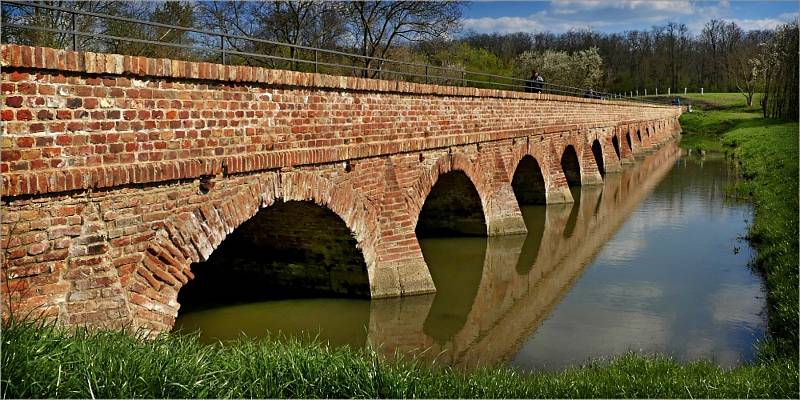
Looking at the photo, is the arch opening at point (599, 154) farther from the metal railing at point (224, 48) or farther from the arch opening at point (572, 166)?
the arch opening at point (572, 166)

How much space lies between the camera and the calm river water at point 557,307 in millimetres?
8570

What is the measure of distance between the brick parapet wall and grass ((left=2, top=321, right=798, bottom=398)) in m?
1.43

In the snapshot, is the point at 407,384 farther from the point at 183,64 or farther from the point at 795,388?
the point at 183,64

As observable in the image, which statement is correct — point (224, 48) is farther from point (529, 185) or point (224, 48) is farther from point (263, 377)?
point (529, 185)

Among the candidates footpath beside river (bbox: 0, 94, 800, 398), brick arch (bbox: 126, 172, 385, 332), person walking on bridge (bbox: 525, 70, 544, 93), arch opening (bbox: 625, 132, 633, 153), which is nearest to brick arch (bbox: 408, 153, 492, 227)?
brick arch (bbox: 126, 172, 385, 332)

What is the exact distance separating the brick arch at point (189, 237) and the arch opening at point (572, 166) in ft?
58.0

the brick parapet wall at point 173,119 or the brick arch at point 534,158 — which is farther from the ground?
the brick parapet wall at point 173,119

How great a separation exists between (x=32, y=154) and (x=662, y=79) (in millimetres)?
90688

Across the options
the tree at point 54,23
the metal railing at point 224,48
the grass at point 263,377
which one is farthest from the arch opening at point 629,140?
the grass at point 263,377

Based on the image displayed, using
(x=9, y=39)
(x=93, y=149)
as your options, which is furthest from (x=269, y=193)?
(x=9, y=39)

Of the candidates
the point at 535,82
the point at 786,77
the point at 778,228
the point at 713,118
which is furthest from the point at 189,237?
the point at 713,118

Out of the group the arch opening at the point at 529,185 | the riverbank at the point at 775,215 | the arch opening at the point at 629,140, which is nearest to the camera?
the riverbank at the point at 775,215

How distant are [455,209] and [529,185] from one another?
5.37 metres

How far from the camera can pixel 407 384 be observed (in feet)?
16.0
